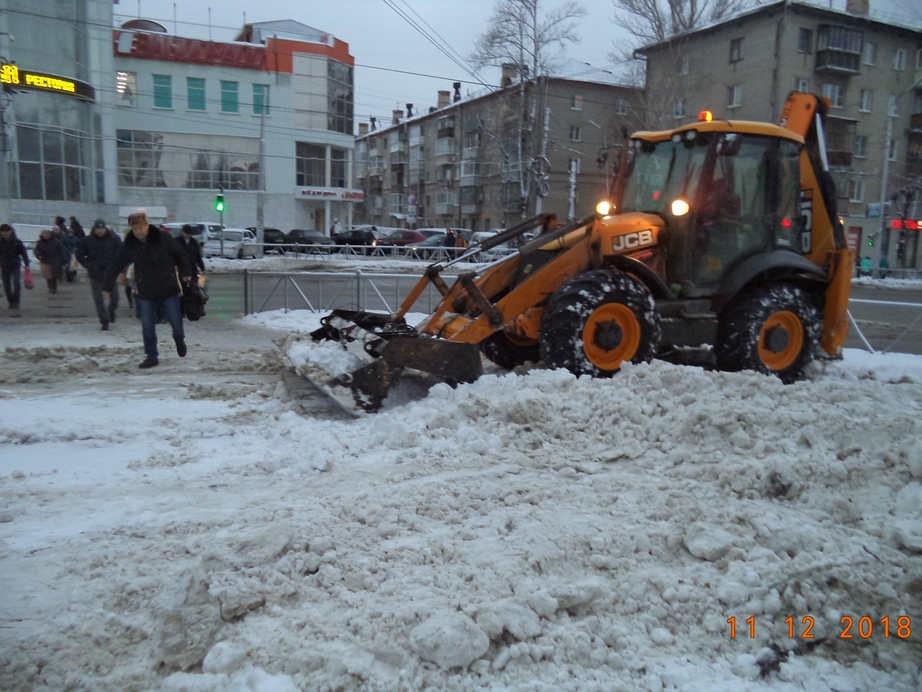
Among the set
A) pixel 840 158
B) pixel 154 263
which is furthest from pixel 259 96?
pixel 154 263

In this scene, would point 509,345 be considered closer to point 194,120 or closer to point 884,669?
point 884,669

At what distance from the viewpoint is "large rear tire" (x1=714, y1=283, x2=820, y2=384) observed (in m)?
7.85

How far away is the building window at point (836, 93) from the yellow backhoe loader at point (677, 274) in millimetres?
42947

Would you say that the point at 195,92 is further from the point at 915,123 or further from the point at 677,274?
the point at 915,123

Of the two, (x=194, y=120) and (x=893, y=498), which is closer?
(x=893, y=498)

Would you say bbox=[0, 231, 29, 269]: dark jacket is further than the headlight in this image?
Yes

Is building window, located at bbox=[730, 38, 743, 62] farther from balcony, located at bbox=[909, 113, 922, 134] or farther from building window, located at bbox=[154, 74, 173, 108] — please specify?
building window, located at bbox=[154, 74, 173, 108]

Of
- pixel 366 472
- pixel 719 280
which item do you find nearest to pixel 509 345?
pixel 719 280

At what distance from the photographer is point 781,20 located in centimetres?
3941

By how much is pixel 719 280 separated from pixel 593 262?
1.62 m

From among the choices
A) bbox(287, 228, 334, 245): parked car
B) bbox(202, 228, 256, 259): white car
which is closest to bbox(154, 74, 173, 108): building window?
bbox(287, 228, 334, 245): parked car

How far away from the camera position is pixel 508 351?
28.2ft

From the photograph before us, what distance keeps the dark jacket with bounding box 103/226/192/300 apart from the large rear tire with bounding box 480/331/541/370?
11.9ft
